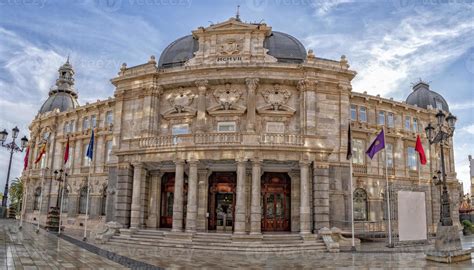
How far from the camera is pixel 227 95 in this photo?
26953 mm

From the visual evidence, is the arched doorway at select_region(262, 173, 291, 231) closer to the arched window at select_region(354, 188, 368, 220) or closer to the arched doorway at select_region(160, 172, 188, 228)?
the arched doorway at select_region(160, 172, 188, 228)

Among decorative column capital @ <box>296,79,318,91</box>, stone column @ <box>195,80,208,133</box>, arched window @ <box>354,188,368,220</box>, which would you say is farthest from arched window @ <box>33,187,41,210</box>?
arched window @ <box>354,188,368,220</box>

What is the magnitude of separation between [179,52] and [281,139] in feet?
40.7

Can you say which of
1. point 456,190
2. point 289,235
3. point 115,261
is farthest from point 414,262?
point 456,190

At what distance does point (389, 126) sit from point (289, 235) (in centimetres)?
1616

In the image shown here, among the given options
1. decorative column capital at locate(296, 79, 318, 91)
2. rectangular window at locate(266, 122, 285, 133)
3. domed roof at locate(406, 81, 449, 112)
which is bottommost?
rectangular window at locate(266, 122, 285, 133)

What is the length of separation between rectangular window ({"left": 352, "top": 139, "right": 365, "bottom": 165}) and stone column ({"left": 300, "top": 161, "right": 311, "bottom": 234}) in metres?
8.77

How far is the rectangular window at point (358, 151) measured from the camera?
99.4 ft

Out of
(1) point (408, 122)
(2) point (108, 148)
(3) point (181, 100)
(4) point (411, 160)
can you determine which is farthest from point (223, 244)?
Result: (1) point (408, 122)

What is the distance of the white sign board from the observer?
21.7 m

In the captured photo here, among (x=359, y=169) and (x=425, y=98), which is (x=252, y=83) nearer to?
(x=359, y=169)

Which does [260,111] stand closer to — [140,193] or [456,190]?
[140,193]

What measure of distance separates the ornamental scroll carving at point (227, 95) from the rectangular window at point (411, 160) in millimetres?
17391

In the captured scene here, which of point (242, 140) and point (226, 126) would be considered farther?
point (226, 126)
